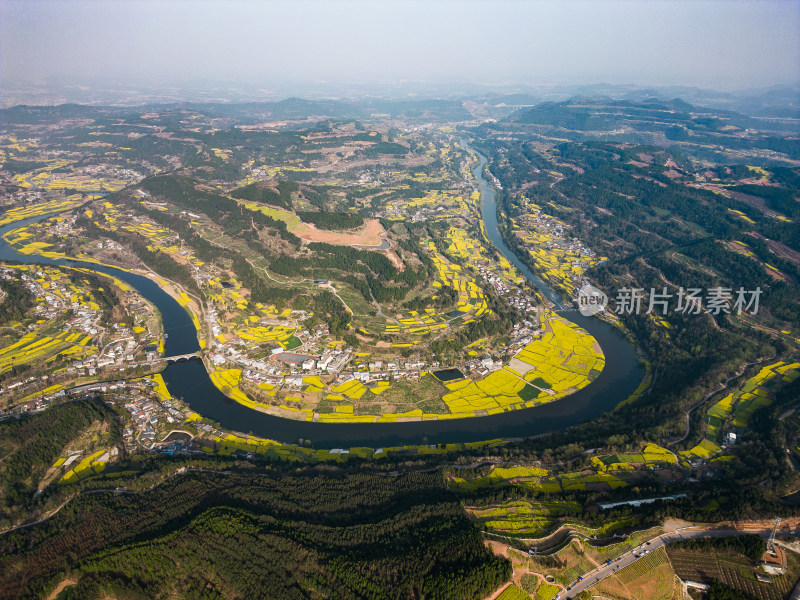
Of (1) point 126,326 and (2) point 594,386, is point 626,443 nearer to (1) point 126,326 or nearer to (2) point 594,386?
(2) point 594,386

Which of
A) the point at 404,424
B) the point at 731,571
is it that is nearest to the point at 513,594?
the point at 731,571

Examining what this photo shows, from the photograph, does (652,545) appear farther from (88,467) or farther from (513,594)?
(88,467)

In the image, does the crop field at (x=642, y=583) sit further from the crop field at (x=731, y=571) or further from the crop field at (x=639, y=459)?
the crop field at (x=639, y=459)

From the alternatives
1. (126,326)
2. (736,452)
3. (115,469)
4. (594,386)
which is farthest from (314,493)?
(126,326)

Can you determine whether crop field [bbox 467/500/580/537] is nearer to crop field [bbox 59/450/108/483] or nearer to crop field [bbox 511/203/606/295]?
crop field [bbox 59/450/108/483]

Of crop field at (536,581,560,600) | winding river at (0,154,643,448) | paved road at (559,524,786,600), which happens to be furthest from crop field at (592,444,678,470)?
crop field at (536,581,560,600)
